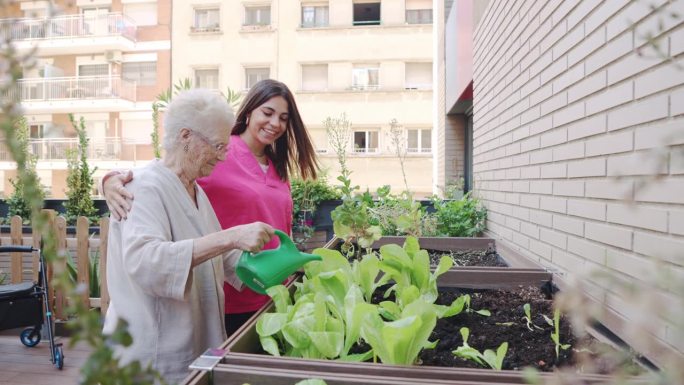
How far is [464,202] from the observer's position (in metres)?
3.78

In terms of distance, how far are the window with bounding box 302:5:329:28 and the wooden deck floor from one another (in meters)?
12.8

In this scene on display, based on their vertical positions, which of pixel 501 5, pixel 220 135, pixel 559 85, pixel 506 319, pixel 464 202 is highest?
pixel 501 5

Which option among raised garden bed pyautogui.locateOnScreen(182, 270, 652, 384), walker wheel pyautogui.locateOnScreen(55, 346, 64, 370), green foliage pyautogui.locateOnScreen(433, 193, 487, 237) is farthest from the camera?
green foliage pyautogui.locateOnScreen(433, 193, 487, 237)

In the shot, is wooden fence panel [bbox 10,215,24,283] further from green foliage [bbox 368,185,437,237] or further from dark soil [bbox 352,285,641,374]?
dark soil [bbox 352,285,641,374]

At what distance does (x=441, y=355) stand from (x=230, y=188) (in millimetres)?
1156

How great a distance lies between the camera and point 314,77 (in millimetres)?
15047

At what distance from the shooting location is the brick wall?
42.8 inches

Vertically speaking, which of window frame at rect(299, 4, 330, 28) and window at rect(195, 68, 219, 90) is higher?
window frame at rect(299, 4, 330, 28)

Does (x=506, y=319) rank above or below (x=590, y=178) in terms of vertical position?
below

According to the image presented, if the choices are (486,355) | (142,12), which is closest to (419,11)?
(142,12)

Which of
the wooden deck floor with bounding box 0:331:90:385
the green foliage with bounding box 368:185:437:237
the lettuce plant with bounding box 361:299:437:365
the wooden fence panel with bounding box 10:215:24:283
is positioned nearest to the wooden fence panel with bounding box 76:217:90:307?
the wooden deck floor with bounding box 0:331:90:385

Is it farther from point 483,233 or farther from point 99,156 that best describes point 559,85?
point 99,156

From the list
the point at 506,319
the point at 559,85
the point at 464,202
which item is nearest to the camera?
the point at 506,319

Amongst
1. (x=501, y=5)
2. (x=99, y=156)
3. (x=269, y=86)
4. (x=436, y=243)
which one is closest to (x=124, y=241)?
(x=269, y=86)
